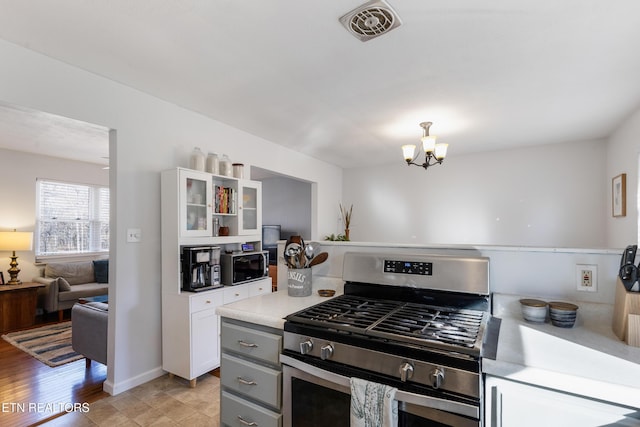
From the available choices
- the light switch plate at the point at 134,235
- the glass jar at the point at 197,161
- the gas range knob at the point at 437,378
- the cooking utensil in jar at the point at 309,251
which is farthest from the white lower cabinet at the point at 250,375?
the glass jar at the point at 197,161

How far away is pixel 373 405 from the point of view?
108 centimetres

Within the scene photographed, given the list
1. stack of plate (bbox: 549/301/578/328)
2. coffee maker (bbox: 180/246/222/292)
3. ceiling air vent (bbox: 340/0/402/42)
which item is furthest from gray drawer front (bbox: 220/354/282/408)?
ceiling air vent (bbox: 340/0/402/42)

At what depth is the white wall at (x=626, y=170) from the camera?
3.20 meters

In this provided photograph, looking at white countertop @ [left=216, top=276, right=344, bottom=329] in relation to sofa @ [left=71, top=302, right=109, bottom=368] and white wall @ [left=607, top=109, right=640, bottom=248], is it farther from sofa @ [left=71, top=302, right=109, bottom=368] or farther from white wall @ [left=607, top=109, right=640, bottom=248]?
white wall @ [left=607, top=109, right=640, bottom=248]

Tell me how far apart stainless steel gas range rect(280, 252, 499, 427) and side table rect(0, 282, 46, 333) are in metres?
4.65

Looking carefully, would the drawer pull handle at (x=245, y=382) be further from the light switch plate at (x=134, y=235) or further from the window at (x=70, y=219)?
the window at (x=70, y=219)

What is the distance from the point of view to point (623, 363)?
978mm

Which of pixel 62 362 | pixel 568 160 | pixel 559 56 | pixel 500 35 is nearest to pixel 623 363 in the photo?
pixel 500 35

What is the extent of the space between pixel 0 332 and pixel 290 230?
4456 millimetres

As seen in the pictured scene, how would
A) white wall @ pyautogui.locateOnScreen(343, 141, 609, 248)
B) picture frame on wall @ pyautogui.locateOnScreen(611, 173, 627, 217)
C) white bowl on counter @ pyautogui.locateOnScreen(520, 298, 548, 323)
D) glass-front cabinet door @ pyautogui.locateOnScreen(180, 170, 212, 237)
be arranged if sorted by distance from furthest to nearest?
white wall @ pyautogui.locateOnScreen(343, 141, 609, 248) < picture frame on wall @ pyautogui.locateOnScreen(611, 173, 627, 217) < glass-front cabinet door @ pyautogui.locateOnScreen(180, 170, 212, 237) < white bowl on counter @ pyautogui.locateOnScreen(520, 298, 548, 323)

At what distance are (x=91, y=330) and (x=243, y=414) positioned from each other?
6.88 feet

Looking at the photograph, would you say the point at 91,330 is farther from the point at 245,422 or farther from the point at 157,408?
the point at 245,422

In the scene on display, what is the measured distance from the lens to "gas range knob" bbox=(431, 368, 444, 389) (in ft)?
3.28

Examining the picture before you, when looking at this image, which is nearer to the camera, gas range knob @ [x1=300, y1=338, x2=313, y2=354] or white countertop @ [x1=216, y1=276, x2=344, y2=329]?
gas range knob @ [x1=300, y1=338, x2=313, y2=354]
